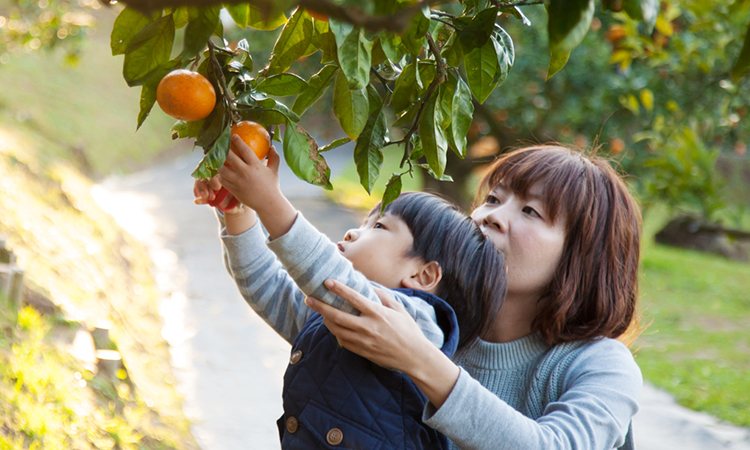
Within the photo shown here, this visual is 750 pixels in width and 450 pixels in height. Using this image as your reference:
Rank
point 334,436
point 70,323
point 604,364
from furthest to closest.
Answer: point 70,323 < point 604,364 < point 334,436

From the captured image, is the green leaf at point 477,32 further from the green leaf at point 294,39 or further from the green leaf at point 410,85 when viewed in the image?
the green leaf at point 294,39

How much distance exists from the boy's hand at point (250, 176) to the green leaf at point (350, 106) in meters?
0.13

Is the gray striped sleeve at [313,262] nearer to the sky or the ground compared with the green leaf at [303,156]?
nearer to the ground

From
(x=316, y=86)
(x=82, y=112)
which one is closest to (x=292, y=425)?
(x=316, y=86)

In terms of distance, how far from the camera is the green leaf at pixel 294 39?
3.10 ft

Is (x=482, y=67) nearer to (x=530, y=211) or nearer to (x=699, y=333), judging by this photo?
(x=530, y=211)

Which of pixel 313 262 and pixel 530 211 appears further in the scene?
pixel 530 211

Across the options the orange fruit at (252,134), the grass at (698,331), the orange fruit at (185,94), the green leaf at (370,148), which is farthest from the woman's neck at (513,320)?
the grass at (698,331)

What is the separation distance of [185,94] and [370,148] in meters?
0.27

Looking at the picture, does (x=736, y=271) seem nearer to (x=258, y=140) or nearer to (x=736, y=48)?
(x=736, y=48)

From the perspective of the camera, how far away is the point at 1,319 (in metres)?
2.72

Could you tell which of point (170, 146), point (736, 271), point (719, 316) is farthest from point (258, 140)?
point (170, 146)

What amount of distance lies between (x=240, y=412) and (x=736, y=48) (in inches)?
117

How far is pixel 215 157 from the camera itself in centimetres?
84
